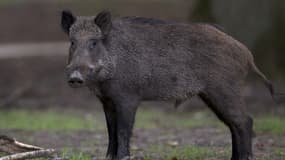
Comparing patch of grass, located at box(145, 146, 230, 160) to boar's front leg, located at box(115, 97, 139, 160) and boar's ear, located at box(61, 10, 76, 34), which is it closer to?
boar's front leg, located at box(115, 97, 139, 160)

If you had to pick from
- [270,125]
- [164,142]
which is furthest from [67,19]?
[270,125]

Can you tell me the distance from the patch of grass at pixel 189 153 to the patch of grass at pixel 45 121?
10.0 ft

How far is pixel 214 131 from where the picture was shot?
12.4 m

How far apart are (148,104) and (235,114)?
644cm

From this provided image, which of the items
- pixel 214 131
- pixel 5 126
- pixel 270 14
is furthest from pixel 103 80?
pixel 270 14

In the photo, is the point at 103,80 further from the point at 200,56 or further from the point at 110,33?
the point at 200,56

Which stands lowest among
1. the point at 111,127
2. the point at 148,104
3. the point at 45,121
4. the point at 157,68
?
the point at 148,104

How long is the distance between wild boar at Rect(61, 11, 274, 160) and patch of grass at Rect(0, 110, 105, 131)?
409 centimetres

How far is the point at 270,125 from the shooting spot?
12.4 metres

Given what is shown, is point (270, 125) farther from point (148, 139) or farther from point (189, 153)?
point (189, 153)

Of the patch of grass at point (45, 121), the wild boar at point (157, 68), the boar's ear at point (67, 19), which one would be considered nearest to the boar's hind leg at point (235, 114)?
the wild boar at point (157, 68)

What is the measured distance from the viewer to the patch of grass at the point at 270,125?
11.9 m

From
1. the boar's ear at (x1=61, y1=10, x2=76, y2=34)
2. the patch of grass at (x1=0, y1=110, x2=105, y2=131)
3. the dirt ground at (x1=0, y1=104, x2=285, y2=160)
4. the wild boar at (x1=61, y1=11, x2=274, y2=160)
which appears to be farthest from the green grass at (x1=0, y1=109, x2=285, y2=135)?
the boar's ear at (x1=61, y1=10, x2=76, y2=34)

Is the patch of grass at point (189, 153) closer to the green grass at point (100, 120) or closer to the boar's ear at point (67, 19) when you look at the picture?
the boar's ear at point (67, 19)
